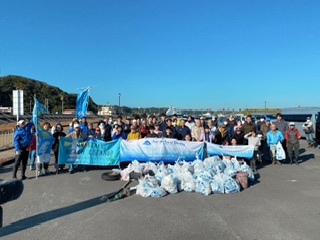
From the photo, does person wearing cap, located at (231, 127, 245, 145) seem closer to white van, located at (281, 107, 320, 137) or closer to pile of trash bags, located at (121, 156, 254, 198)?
pile of trash bags, located at (121, 156, 254, 198)

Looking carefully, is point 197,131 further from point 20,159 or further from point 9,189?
point 9,189

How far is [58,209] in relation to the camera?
18.3ft

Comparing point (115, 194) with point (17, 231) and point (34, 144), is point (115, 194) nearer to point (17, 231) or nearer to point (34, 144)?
point (17, 231)

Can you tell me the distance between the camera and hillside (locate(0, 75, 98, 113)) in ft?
358

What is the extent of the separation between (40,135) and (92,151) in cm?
182

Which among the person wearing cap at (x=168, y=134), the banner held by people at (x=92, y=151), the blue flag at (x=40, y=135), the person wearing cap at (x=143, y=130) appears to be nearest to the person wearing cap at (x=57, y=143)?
the blue flag at (x=40, y=135)

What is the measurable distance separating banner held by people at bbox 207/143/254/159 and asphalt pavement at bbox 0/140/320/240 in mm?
2046

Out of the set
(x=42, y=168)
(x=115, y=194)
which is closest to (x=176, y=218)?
(x=115, y=194)

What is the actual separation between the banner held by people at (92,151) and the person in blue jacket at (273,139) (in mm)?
6185

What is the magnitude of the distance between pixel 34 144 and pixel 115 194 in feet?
Result: 15.1

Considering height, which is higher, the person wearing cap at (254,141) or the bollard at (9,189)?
the bollard at (9,189)

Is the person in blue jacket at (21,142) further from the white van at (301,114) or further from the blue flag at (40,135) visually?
the white van at (301,114)

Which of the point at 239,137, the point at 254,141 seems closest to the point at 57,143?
the point at 239,137

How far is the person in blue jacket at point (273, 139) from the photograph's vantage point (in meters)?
10.6
